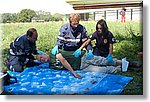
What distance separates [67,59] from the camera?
327 cm

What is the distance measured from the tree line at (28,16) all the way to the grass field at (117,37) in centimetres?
4

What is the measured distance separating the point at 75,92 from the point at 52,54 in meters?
0.41

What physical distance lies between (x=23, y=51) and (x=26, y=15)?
1.10 ft

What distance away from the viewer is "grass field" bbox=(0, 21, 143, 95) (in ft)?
10.6

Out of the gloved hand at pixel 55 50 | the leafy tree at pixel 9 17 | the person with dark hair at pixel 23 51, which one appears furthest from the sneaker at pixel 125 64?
the leafy tree at pixel 9 17

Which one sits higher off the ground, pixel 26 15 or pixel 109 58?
pixel 26 15

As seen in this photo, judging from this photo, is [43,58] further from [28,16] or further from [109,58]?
[109,58]

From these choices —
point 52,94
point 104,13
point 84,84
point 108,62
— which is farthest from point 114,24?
point 52,94

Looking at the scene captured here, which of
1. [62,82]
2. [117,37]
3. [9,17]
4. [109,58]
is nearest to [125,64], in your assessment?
[109,58]

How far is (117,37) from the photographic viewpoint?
3248 mm

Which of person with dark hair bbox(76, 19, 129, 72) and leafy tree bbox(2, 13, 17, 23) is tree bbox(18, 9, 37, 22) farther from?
person with dark hair bbox(76, 19, 129, 72)

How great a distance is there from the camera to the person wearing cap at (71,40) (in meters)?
3.26

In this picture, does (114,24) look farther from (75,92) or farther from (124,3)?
(75,92)

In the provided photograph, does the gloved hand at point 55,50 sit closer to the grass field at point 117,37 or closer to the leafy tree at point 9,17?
the grass field at point 117,37
